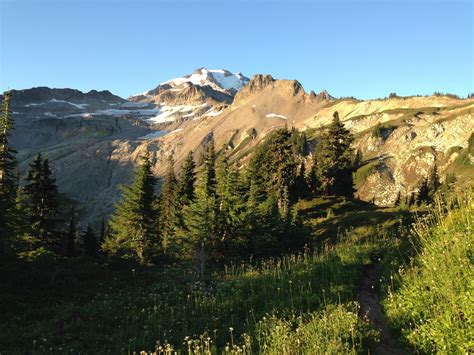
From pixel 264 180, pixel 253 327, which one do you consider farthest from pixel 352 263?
pixel 264 180

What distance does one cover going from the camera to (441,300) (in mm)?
8281

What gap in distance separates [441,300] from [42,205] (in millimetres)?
41349

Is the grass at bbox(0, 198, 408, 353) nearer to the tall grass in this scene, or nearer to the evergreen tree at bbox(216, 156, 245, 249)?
the tall grass

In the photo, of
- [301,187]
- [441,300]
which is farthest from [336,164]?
[441,300]

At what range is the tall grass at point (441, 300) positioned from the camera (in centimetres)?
721

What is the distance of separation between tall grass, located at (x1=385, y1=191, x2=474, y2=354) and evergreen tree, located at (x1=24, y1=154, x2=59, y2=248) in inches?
1498

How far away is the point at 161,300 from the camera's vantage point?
16.5 meters

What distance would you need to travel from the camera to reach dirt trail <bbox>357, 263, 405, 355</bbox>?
337 inches

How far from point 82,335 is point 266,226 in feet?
60.7

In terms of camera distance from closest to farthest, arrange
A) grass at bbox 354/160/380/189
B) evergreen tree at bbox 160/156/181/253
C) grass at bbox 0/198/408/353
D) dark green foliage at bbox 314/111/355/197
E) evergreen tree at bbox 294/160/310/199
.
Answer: grass at bbox 0/198/408/353
evergreen tree at bbox 160/156/181/253
dark green foliage at bbox 314/111/355/197
evergreen tree at bbox 294/160/310/199
grass at bbox 354/160/380/189

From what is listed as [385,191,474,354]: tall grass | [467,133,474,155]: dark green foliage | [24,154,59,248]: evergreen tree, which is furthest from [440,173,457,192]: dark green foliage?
[467,133,474,155]: dark green foliage

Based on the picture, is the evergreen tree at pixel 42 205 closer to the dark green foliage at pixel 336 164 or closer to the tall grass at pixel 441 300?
the tall grass at pixel 441 300

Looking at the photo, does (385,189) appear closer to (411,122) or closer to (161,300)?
(411,122)

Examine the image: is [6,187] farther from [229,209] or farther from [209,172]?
[209,172]
